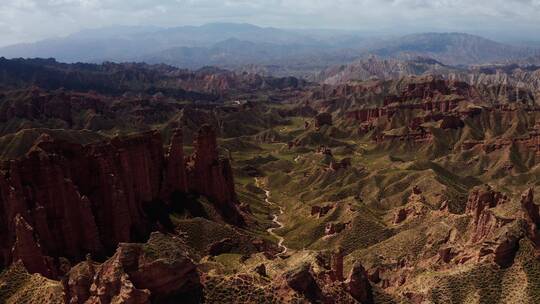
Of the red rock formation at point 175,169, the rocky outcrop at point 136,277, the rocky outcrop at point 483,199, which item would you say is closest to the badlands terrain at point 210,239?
the rocky outcrop at point 136,277

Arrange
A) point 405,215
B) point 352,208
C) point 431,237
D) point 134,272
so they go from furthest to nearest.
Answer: point 352,208 < point 405,215 < point 431,237 < point 134,272

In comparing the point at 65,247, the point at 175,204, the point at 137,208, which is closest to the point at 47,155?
the point at 65,247

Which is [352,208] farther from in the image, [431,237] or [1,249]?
[1,249]

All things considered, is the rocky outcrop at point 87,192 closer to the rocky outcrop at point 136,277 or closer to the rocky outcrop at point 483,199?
the rocky outcrop at point 136,277

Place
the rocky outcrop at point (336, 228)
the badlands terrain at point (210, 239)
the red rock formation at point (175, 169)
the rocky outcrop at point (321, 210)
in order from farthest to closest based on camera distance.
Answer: the rocky outcrop at point (321, 210), the red rock formation at point (175, 169), the rocky outcrop at point (336, 228), the badlands terrain at point (210, 239)

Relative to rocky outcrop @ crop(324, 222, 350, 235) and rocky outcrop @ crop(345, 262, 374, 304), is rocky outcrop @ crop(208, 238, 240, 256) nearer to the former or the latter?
rocky outcrop @ crop(324, 222, 350, 235)

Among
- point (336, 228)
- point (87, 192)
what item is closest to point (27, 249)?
point (87, 192)

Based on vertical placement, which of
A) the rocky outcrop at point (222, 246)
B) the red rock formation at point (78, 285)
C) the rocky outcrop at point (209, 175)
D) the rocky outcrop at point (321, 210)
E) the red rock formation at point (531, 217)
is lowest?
the rocky outcrop at point (321, 210)

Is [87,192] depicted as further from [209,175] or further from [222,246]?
[209,175]
